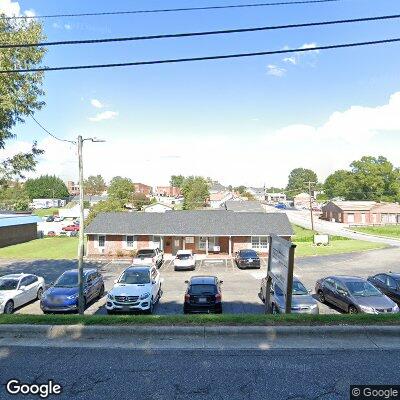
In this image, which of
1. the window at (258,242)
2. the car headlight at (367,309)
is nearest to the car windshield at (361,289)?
the car headlight at (367,309)

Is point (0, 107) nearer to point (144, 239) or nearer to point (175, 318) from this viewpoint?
point (175, 318)

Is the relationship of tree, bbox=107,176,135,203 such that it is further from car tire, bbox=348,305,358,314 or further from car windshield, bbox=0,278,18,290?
car tire, bbox=348,305,358,314

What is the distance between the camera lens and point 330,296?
16.5 m

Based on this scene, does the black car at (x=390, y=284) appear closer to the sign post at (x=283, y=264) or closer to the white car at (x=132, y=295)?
the sign post at (x=283, y=264)

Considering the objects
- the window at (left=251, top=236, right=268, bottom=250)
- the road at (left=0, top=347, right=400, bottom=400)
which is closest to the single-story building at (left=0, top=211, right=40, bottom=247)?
the window at (left=251, top=236, right=268, bottom=250)

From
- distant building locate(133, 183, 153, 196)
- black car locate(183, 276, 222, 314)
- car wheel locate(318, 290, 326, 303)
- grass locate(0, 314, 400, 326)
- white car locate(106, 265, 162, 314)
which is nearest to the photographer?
grass locate(0, 314, 400, 326)

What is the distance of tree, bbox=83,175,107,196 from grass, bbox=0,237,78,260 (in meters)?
117

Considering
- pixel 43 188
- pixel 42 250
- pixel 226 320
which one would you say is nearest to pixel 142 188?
pixel 43 188

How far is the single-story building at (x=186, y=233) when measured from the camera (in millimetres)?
34906

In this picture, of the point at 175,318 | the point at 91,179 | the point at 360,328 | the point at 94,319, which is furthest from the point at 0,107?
the point at 91,179

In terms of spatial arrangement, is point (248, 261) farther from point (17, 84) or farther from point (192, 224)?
point (17, 84)

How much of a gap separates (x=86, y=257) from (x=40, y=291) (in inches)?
660

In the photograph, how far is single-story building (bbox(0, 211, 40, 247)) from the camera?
43.4 meters

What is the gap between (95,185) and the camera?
569 feet
